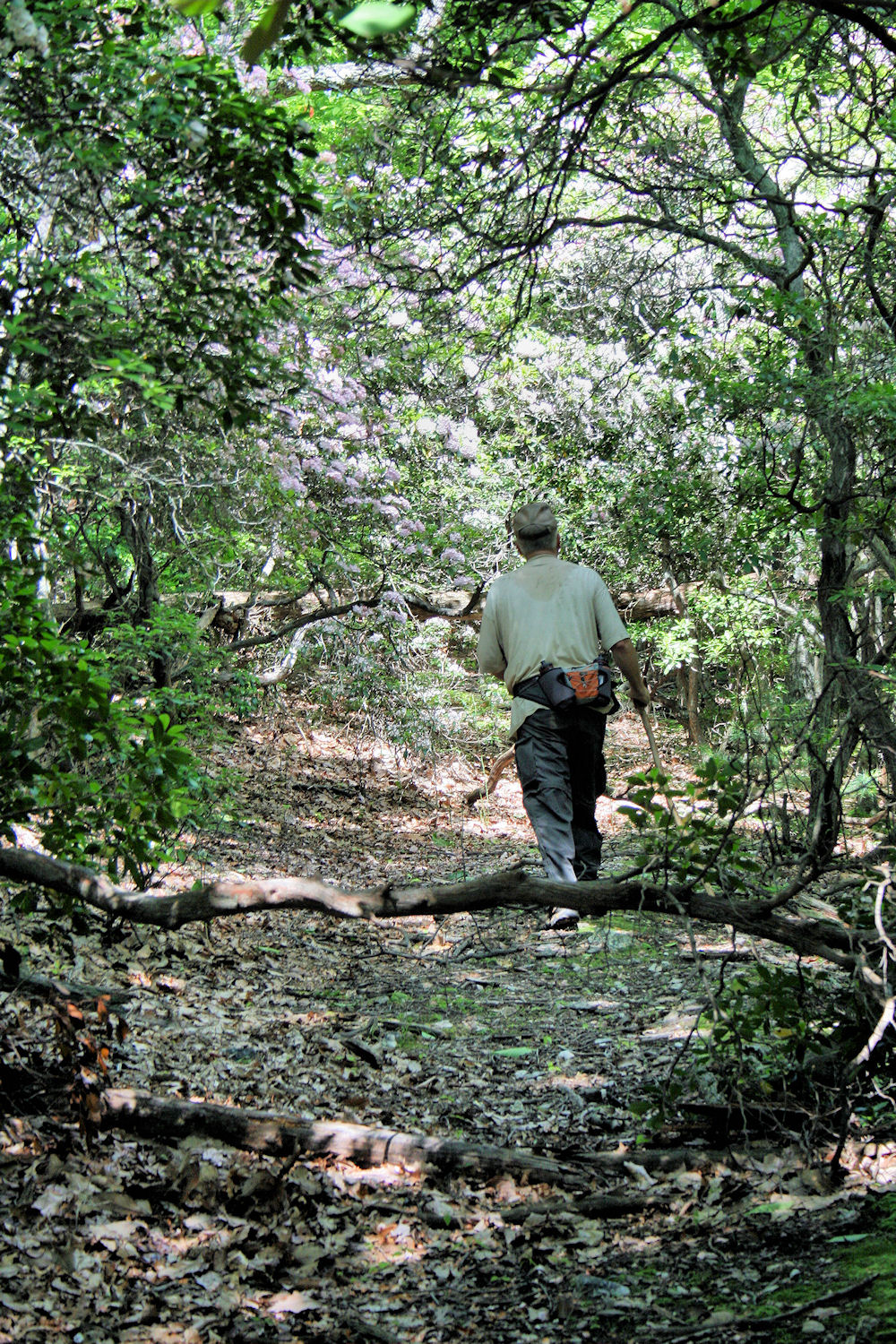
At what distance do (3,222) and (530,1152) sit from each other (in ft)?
15.6

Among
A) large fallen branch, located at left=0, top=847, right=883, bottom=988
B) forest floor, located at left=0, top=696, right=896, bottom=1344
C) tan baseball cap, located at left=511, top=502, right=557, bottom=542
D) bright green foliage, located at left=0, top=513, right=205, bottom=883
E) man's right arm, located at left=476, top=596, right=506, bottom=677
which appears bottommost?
forest floor, located at left=0, top=696, right=896, bottom=1344

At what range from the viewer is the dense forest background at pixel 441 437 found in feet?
11.2

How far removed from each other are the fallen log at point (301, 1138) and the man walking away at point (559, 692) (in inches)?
82.9

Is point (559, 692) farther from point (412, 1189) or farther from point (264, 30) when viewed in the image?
point (264, 30)

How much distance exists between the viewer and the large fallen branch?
3.24m

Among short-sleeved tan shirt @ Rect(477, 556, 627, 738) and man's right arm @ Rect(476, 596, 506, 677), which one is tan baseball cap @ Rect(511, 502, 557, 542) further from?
man's right arm @ Rect(476, 596, 506, 677)

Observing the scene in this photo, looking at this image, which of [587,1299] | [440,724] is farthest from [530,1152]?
[440,724]

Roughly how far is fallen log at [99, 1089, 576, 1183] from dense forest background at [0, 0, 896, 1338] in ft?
0.71

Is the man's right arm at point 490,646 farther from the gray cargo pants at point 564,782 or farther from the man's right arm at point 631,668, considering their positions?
the man's right arm at point 631,668

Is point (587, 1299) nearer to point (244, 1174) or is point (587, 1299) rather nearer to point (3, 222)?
point (244, 1174)

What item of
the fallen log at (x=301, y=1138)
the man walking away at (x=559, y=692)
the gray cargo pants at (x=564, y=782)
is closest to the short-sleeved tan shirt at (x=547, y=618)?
the man walking away at (x=559, y=692)

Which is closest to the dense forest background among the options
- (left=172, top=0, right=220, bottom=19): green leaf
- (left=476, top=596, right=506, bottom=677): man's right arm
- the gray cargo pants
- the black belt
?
(left=172, top=0, right=220, bottom=19): green leaf

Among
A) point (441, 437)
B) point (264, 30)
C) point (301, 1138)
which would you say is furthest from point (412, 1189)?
point (441, 437)

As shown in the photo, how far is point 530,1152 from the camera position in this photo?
3.51 metres
